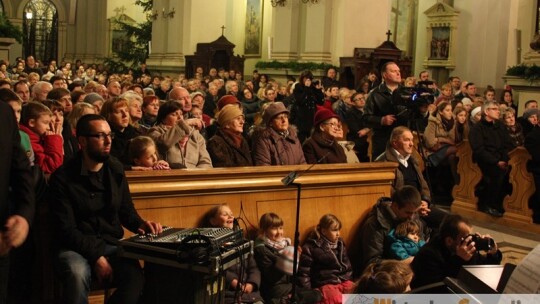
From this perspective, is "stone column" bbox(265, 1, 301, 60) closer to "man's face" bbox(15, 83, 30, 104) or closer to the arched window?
"man's face" bbox(15, 83, 30, 104)

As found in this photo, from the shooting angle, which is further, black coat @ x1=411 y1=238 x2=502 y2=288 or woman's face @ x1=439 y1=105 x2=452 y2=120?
woman's face @ x1=439 y1=105 x2=452 y2=120

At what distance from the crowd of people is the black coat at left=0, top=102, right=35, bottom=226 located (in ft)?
0.29

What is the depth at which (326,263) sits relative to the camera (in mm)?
Answer: 5914

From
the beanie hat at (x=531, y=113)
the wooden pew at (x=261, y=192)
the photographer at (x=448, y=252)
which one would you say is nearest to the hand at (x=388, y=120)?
the wooden pew at (x=261, y=192)

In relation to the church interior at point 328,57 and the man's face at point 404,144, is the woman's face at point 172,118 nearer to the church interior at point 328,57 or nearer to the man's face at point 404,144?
the church interior at point 328,57

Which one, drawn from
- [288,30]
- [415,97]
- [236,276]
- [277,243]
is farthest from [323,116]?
[288,30]

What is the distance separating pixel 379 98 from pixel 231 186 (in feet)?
11.0

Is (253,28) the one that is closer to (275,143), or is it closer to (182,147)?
(275,143)

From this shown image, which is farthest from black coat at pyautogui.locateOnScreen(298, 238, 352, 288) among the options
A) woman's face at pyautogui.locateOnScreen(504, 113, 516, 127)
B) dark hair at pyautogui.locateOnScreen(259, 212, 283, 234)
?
woman's face at pyautogui.locateOnScreen(504, 113, 516, 127)

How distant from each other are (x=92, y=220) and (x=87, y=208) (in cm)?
10

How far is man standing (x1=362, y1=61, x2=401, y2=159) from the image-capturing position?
871cm

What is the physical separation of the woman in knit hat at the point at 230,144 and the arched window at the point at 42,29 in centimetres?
3521

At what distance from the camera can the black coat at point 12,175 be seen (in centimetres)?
367

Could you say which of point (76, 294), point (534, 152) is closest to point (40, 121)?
point (76, 294)
